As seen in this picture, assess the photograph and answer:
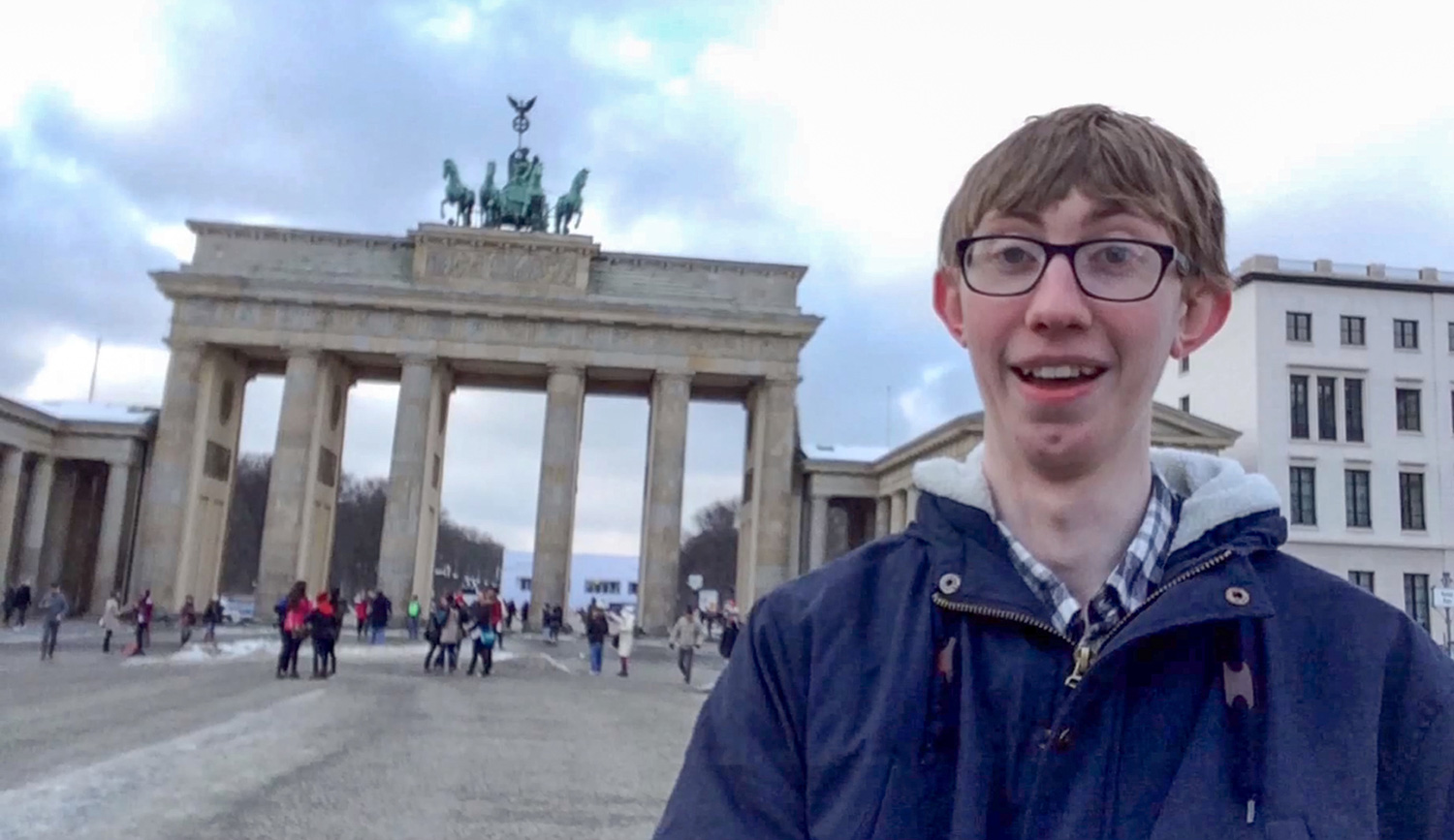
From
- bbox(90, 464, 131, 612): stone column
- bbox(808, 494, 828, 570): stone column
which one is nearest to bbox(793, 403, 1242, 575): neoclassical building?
bbox(808, 494, 828, 570): stone column

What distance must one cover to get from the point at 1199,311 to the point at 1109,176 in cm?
35

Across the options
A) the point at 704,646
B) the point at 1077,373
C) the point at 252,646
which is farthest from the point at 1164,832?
the point at 704,646

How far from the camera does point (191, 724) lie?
13.5 m

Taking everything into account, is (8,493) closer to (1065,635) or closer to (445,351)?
(445,351)

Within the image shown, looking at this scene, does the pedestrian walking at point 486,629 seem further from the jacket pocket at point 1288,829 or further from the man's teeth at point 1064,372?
the jacket pocket at point 1288,829

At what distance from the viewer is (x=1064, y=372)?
183cm

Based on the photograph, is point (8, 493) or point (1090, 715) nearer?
point (1090, 715)

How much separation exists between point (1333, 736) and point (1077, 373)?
2.04ft

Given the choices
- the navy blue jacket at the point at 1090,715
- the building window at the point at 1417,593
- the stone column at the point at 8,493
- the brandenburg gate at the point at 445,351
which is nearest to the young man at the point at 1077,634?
the navy blue jacket at the point at 1090,715

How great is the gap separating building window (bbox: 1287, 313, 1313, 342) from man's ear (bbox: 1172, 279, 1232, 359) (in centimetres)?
5269

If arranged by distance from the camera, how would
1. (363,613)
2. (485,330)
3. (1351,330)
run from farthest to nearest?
(485,330), (1351,330), (363,613)

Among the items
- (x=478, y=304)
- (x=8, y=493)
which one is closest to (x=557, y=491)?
(x=478, y=304)

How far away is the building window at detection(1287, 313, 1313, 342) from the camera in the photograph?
49562mm

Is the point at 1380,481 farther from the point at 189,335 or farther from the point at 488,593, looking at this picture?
the point at 189,335
